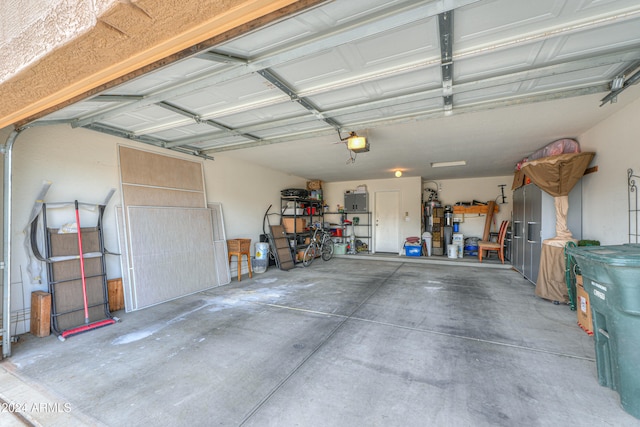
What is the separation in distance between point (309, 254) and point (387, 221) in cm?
310

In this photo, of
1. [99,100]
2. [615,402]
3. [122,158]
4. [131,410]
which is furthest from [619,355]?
[122,158]

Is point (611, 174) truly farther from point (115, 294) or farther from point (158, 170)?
point (115, 294)

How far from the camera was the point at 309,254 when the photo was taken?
7195 millimetres

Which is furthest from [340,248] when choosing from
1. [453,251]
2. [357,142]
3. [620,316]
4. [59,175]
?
[620,316]

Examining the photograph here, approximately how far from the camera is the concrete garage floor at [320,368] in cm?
168

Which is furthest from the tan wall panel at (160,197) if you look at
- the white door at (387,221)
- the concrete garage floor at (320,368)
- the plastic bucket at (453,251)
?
the plastic bucket at (453,251)

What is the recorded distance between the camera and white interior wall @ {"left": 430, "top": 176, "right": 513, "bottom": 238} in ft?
25.9

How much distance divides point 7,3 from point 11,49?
0.33 meters

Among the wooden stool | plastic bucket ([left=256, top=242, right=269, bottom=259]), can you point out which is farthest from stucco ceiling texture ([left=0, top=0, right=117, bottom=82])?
plastic bucket ([left=256, top=242, right=269, bottom=259])

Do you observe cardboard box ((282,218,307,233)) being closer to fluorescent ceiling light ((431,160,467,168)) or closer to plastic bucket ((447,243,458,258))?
fluorescent ceiling light ((431,160,467,168))

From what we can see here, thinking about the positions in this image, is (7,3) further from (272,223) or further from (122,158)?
(272,223)

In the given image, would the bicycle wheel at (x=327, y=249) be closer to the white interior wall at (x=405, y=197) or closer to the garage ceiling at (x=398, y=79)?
the white interior wall at (x=405, y=197)

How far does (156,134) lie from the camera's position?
12.6 ft

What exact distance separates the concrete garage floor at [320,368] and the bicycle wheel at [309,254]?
2.98 metres
